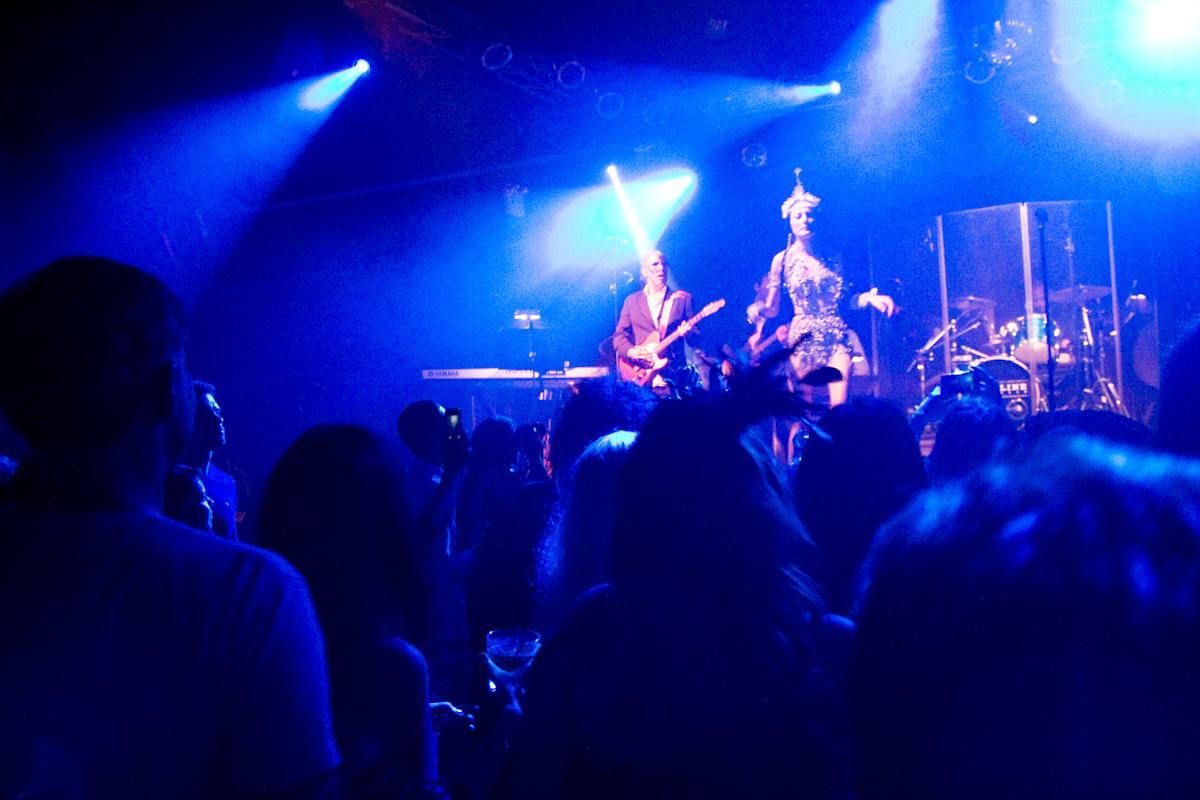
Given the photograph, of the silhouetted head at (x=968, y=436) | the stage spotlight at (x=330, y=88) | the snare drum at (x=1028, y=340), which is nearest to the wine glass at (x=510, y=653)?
the silhouetted head at (x=968, y=436)

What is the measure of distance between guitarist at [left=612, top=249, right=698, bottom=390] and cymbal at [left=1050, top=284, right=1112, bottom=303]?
485 cm

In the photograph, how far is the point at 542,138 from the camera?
10.9 m

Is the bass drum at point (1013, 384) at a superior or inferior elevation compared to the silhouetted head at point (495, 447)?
superior

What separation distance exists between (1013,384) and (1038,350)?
0.54m

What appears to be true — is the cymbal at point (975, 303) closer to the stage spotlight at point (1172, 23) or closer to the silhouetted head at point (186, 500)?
the stage spotlight at point (1172, 23)

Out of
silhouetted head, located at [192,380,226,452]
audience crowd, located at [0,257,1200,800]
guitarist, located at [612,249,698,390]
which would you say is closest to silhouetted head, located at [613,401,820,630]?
audience crowd, located at [0,257,1200,800]

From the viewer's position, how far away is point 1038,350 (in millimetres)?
9766

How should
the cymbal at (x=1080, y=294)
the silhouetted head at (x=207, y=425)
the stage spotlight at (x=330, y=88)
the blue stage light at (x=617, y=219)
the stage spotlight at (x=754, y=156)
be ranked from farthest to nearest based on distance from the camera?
1. the blue stage light at (x=617, y=219)
2. the stage spotlight at (x=754, y=156)
3. the cymbal at (x=1080, y=294)
4. the stage spotlight at (x=330, y=88)
5. the silhouetted head at (x=207, y=425)

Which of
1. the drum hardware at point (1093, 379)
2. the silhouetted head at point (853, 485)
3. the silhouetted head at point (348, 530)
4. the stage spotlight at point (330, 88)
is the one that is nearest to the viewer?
the silhouetted head at point (348, 530)

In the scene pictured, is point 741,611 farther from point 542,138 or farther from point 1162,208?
point 1162,208

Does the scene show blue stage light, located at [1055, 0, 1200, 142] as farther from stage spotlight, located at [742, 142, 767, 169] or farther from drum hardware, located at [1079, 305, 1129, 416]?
stage spotlight, located at [742, 142, 767, 169]

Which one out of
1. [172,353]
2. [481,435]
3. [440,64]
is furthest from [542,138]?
[172,353]

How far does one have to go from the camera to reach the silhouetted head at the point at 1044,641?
595mm

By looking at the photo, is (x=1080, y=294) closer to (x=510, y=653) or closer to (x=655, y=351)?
(x=655, y=351)
